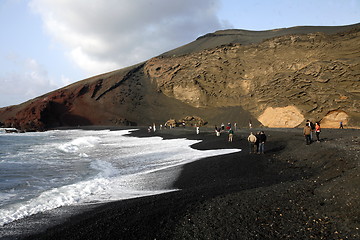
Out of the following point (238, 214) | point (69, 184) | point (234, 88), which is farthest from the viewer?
point (234, 88)

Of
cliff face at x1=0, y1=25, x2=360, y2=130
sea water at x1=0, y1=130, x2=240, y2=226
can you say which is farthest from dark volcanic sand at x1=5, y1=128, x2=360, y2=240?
cliff face at x1=0, y1=25, x2=360, y2=130

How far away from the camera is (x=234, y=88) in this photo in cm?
5000

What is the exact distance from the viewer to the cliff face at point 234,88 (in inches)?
1213

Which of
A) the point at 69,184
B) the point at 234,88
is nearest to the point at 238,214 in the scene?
the point at 69,184

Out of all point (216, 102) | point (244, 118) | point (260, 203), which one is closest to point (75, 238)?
point (260, 203)

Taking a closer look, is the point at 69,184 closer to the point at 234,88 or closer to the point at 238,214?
the point at 238,214

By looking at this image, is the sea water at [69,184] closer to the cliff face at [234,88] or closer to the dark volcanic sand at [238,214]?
the dark volcanic sand at [238,214]

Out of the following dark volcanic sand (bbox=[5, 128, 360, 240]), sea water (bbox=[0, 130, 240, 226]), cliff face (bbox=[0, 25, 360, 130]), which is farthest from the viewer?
cliff face (bbox=[0, 25, 360, 130])

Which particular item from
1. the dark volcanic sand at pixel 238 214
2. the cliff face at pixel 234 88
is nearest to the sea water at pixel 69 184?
the dark volcanic sand at pixel 238 214

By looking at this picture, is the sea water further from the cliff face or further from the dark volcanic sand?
the cliff face

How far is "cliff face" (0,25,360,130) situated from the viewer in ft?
101

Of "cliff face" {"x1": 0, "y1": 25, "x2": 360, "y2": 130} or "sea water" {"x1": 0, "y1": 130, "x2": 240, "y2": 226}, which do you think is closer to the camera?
"sea water" {"x1": 0, "y1": 130, "x2": 240, "y2": 226}

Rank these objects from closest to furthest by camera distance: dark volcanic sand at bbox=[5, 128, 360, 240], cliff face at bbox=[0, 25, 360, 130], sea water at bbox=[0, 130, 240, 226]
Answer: dark volcanic sand at bbox=[5, 128, 360, 240]
sea water at bbox=[0, 130, 240, 226]
cliff face at bbox=[0, 25, 360, 130]

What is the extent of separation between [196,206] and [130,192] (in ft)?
10.5
